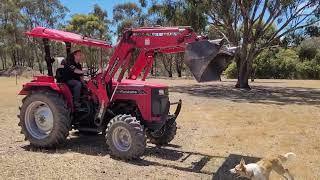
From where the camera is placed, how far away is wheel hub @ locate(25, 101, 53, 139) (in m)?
10.4

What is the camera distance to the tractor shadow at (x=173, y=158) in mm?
8867

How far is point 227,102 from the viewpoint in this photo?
71.8ft

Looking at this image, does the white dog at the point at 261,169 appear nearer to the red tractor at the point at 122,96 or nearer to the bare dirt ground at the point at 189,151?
the bare dirt ground at the point at 189,151

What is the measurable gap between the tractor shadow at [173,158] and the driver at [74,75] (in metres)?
0.96

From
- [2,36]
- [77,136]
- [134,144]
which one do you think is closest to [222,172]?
[134,144]

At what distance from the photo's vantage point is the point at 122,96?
32.6ft

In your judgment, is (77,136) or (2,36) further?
(2,36)

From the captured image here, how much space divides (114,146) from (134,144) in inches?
20.1

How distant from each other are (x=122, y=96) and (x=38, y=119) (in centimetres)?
196

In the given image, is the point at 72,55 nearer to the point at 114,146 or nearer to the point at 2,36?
the point at 114,146

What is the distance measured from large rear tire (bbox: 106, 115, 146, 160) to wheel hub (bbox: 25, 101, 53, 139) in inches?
66.0

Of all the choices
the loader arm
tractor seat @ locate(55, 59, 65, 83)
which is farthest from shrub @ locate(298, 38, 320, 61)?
tractor seat @ locate(55, 59, 65, 83)

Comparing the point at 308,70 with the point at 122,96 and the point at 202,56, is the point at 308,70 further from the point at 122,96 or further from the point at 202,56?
the point at 202,56

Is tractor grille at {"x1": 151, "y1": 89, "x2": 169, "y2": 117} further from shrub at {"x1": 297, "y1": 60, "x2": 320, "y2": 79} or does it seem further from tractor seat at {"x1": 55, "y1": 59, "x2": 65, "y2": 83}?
shrub at {"x1": 297, "y1": 60, "x2": 320, "y2": 79}
